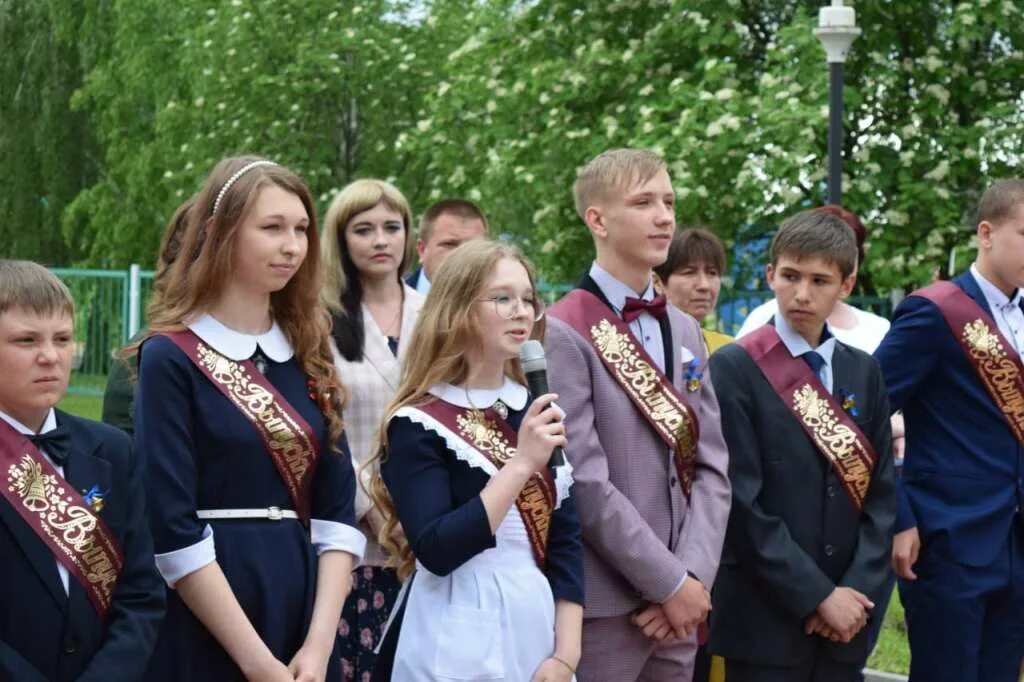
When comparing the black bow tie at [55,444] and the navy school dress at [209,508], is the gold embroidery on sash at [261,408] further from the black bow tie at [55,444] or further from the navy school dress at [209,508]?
the black bow tie at [55,444]

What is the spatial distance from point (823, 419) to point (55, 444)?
2.51 meters

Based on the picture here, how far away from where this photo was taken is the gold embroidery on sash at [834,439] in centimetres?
525

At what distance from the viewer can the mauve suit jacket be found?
4734 mm

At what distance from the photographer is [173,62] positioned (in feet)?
95.6

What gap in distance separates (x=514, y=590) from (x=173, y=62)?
85.8ft

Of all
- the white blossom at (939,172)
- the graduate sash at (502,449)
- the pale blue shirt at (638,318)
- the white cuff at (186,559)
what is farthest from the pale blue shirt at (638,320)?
the white blossom at (939,172)

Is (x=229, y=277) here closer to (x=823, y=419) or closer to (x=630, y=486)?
(x=630, y=486)

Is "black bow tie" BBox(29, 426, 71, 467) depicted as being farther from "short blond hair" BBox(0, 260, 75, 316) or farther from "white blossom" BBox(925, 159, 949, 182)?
"white blossom" BBox(925, 159, 949, 182)

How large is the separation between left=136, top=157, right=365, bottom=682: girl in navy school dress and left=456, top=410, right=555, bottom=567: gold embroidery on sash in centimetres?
33

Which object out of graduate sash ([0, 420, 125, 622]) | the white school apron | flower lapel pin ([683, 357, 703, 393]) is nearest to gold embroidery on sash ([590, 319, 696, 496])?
flower lapel pin ([683, 357, 703, 393])

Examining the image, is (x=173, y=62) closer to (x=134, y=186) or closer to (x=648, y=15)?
(x=134, y=186)

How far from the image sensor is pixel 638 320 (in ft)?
16.8

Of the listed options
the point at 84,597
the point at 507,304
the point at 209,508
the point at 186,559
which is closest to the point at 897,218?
the point at 507,304

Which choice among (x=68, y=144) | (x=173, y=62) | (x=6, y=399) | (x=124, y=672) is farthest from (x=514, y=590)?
(x=68, y=144)
